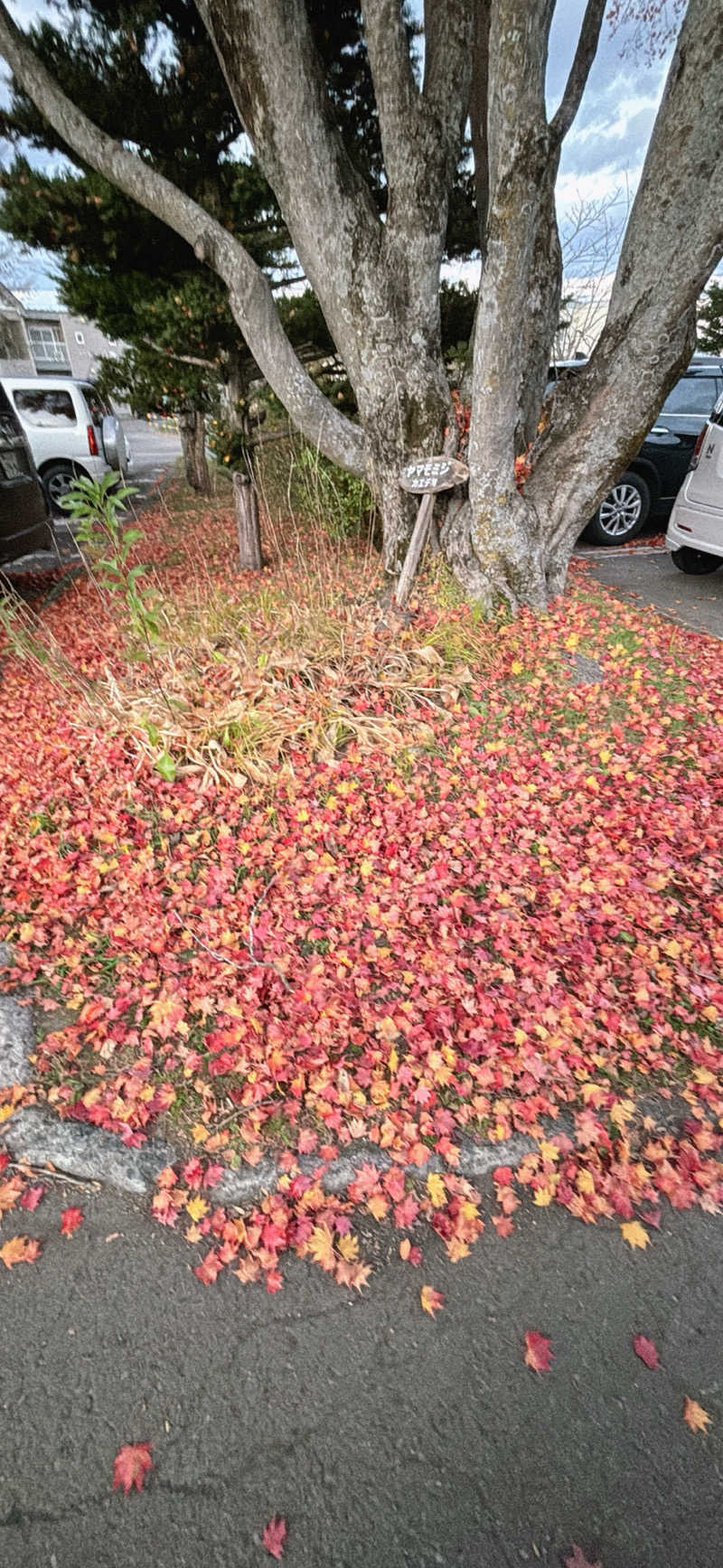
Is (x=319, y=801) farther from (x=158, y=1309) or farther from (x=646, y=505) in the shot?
(x=646, y=505)

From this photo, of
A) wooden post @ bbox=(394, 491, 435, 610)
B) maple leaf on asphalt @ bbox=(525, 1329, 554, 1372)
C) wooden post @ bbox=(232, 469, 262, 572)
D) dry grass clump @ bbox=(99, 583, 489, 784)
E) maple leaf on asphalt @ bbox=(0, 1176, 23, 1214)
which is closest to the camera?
maple leaf on asphalt @ bbox=(525, 1329, 554, 1372)

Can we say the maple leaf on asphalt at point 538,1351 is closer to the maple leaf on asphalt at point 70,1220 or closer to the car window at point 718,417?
the maple leaf on asphalt at point 70,1220

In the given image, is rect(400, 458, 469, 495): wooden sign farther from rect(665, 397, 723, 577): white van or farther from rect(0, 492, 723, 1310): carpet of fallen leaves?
rect(665, 397, 723, 577): white van

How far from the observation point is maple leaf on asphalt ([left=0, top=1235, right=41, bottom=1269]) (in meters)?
1.98

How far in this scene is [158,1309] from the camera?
1.86 metres

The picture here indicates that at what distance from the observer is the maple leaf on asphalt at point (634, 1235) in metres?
2.01

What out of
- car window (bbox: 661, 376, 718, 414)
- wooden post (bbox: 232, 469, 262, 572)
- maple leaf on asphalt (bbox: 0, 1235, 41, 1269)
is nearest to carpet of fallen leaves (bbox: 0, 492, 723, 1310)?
maple leaf on asphalt (bbox: 0, 1235, 41, 1269)

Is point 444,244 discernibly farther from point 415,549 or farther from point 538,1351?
point 538,1351

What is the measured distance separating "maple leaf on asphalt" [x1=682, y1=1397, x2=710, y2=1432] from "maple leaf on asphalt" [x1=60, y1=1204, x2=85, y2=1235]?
179 cm

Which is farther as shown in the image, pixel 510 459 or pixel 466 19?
pixel 510 459

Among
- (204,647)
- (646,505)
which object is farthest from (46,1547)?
(646,505)

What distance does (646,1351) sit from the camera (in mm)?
1774

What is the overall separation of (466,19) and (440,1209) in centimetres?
704

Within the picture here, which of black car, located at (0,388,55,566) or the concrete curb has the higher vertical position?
black car, located at (0,388,55,566)
